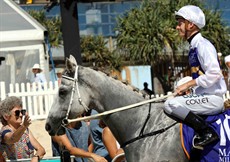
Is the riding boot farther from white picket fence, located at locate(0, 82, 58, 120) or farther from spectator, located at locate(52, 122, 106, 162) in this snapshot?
white picket fence, located at locate(0, 82, 58, 120)

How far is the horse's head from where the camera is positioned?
726 centimetres

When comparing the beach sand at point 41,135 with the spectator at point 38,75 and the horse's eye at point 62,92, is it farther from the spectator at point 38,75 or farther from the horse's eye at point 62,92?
the horse's eye at point 62,92

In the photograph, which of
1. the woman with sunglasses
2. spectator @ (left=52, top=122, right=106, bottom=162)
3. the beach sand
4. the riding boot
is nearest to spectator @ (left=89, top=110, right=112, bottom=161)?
spectator @ (left=52, top=122, right=106, bottom=162)

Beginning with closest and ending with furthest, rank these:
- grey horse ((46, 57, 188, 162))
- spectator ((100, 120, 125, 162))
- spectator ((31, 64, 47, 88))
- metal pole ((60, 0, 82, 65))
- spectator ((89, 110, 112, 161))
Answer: grey horse ((46, 57, 188, 162)) → spectator ((100, 120, 125, 162)) → spectator ((89, 110, 112, 161)) → spectator ((31, 64, 47, 88)) → metal pole ((60, 0, 82, 65))

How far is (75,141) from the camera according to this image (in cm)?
952

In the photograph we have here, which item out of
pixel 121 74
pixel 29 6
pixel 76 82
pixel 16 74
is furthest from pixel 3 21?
pixel 29 6

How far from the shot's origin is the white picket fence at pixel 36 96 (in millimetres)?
19469

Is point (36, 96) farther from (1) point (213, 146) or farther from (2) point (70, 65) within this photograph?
(1) point (213, 146)

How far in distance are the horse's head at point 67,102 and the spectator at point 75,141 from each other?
170 cm

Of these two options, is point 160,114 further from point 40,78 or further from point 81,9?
point 81,9

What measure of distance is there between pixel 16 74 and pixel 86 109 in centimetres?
1408

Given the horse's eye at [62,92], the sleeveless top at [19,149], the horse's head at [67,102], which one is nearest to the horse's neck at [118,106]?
the horse's head at [67,102]

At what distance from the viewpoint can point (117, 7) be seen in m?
46.7

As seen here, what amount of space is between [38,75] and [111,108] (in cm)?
1324
